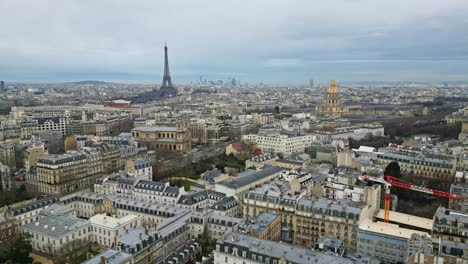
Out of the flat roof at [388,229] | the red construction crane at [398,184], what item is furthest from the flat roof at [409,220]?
the red construction crane at [398,184]

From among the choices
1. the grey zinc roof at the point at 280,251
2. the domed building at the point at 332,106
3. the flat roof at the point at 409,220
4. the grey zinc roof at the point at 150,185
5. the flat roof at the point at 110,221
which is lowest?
the flat roof at the point at 409,220

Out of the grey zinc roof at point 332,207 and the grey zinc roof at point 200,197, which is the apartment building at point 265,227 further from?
the grey zinc roof at point 200,197

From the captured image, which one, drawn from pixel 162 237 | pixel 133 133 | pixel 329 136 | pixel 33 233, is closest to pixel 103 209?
pixel 33 233

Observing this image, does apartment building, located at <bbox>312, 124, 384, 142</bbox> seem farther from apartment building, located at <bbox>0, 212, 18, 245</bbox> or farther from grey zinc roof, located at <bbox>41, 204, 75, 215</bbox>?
apartment building, located at <bbox>0, 212, 18, 245</bbox>

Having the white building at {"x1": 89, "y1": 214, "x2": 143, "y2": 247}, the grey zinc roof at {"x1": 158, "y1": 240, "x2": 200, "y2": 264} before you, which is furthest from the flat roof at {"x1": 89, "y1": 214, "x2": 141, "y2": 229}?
the grey zinc roof at {"x1": 158, "y1": 240, "x2": 200, "y2": 264}

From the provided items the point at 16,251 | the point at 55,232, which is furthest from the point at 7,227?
the point at 55,232

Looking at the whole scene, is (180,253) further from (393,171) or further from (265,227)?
(393,171)
